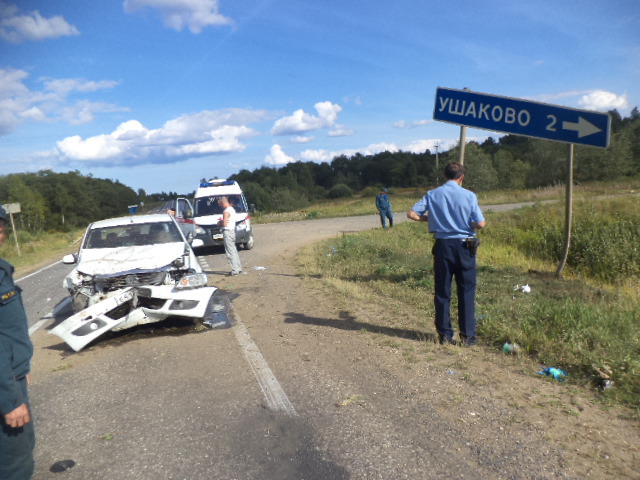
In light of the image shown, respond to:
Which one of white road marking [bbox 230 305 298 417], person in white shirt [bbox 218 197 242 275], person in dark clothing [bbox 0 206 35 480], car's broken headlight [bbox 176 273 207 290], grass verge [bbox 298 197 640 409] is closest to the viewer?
person in dark clothing [bbox 0 206 35 480]

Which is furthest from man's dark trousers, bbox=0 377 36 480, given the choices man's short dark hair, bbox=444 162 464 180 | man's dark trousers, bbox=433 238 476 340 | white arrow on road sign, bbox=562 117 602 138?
white arrow on road sign, bbox=562 117 602 138

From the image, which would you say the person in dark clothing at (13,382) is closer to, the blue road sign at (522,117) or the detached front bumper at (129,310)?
the detached front bumper at (129,310)

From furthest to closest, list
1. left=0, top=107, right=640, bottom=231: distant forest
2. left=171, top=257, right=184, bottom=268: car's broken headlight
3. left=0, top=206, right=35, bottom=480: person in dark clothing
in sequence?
left=0, top=107, right=640, bottom=231: distant forest
left=171, top=257, right=184, bottom=268: car's broken headlight
left=0, top=206, right=35, bottom=480: person in dark clothing

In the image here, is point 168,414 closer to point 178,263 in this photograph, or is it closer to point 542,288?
point 178,263

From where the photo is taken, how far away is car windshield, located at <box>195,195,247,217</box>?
16.8 m

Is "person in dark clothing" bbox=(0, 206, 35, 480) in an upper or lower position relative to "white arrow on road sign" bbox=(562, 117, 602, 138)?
lower

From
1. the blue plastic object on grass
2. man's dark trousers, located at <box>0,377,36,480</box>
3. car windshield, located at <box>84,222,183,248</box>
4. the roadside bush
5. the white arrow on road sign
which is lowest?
the roadside bush

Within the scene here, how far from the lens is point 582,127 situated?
21.0 ft

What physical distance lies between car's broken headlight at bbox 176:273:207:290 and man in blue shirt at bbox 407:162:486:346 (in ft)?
11.1

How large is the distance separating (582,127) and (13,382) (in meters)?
6.71

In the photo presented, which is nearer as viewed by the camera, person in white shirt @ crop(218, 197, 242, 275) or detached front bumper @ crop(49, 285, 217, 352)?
detached front bumper @ crop(49, 285, 217, 352)

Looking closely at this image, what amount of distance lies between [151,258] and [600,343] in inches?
230

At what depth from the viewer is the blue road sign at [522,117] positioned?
249 inches

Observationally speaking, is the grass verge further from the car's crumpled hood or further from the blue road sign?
the car's crumpled hood
